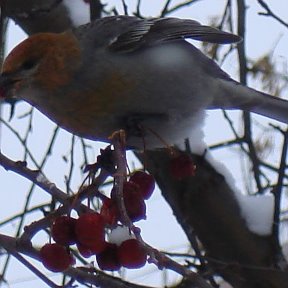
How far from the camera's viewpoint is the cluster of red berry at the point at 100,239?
1765 mm

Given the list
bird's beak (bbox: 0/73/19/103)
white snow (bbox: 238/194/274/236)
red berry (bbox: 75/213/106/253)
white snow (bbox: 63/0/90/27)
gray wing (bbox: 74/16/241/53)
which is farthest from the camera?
white snow (bbox: 63/0/90/27)

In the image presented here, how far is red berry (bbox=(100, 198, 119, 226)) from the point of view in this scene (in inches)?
71.3

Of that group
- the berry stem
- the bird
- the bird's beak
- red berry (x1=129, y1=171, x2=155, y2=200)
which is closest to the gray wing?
the bird

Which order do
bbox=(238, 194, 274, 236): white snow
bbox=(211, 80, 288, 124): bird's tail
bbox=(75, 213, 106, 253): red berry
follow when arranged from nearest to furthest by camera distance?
bbox=(75, 213, 106, 253): red berry → bbox=(211, 80, 288, 124): bird's tail → bbox=(238, 194, 274, 236): white snow

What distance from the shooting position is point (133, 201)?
6.01ft

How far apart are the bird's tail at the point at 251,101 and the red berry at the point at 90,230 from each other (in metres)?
1.17

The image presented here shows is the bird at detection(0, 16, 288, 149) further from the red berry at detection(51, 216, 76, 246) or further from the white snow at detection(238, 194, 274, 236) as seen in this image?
the red berry at detection(51, 216, 76, 246)

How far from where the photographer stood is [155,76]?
8.63 ft

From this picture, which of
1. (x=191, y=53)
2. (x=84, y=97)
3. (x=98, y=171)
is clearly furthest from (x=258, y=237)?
(x=98, y=171)

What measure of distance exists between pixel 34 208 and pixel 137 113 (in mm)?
772

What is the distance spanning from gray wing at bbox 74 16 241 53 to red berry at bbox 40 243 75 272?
1007 mm

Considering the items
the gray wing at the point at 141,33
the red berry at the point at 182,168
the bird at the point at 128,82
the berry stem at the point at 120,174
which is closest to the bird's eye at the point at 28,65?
the bird at the point at 128,82

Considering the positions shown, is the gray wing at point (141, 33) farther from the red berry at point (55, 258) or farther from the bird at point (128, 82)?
the red berry at point (55, 258)

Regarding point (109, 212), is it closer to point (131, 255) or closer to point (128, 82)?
point (131, 255)
